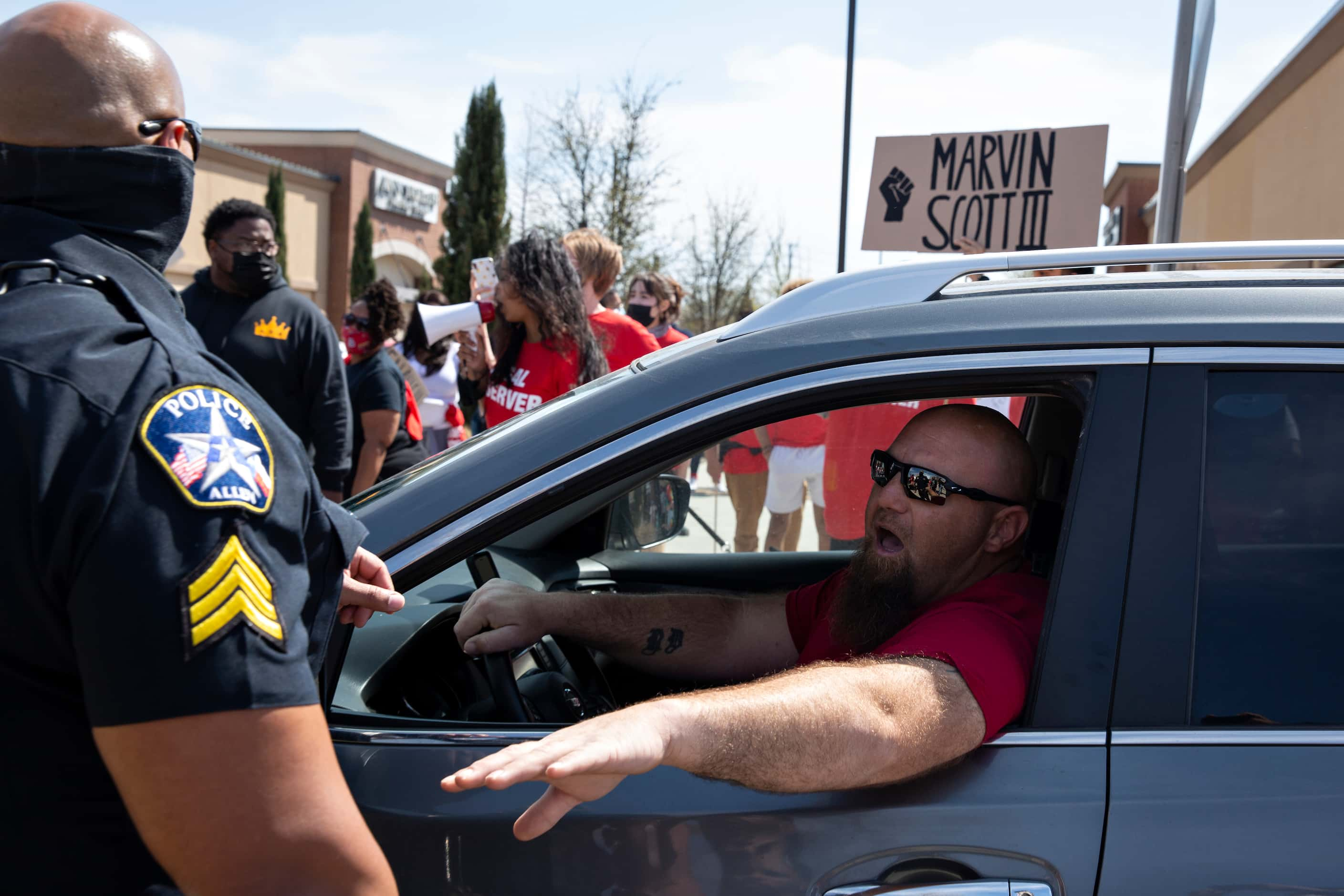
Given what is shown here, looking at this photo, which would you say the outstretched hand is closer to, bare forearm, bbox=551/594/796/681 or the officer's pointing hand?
the officer's pointing hand

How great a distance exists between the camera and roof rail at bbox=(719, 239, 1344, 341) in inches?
65.7

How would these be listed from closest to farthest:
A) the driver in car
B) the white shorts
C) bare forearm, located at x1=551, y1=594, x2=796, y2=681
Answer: the driver in car, bare forearm, located at x1=551, y1=594, x2=796, y2=681, the white shorts

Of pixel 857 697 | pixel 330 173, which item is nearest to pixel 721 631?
pixel 857 697

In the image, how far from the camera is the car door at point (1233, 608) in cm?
133

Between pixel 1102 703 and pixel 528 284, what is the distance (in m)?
3.23

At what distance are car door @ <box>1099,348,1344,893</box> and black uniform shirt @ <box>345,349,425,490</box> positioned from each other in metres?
3.95

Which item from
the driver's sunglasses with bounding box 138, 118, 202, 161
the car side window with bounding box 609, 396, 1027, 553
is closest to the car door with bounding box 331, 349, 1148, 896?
the car side window with bounding box 609, 396, 1027, 553

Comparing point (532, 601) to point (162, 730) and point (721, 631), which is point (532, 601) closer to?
point (721, 631)

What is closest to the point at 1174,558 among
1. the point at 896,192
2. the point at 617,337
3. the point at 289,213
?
the point at 617,337

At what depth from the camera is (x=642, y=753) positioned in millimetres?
1163

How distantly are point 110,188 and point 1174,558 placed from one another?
1.36 m

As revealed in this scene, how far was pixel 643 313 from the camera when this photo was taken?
7.15 metres

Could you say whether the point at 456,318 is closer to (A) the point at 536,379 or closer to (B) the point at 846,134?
(A) the point at 536,379

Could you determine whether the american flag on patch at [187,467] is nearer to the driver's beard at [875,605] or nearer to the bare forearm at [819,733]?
Answer: the bare forearm at [819,733]
